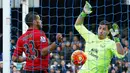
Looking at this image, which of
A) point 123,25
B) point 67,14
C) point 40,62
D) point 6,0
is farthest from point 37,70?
point 67,14

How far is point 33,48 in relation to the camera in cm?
580

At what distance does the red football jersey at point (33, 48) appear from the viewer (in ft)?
18.9

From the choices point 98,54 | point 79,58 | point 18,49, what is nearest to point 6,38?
point 18,49

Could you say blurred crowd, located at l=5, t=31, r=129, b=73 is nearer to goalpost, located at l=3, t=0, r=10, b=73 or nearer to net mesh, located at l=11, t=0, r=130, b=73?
net mesh, located at l=11, t=0, r=130, b=73

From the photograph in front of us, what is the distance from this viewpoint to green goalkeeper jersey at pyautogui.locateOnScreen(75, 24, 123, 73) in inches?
240

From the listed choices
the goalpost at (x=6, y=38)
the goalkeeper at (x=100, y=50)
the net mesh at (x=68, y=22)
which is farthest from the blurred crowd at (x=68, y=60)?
the goalpost at (x=6, y=38)

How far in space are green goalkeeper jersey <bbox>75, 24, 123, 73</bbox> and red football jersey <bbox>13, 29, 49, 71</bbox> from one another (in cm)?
66

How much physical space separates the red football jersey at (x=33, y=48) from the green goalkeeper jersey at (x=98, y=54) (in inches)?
25.8

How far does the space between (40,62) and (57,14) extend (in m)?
3.34

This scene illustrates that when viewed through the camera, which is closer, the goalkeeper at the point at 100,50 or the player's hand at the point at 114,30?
the player's hand at the point at 114,30

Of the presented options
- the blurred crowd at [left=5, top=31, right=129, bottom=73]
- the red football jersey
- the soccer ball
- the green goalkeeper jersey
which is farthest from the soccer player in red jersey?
the blurred crowd at [left=5, top=31, right=129, bottom=73]

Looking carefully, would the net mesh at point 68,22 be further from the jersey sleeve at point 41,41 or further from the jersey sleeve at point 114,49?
the jersey sleeve at point 41,41

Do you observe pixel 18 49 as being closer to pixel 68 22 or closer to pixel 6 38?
pixel 6 38

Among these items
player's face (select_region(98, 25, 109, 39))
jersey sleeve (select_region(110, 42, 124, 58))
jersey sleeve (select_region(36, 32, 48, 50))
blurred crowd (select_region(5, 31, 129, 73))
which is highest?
player's face (select_region(98, 25, 109, 39))
